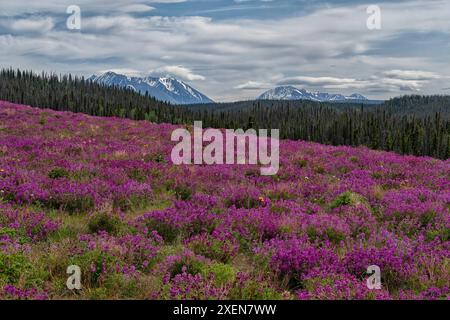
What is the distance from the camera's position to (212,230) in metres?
7.81

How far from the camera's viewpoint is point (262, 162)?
51.9 ft

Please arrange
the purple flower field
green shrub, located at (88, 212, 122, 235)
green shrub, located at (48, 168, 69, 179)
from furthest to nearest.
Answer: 1. green shrub, located at (48, 168, 69, 179)
2. green shrub, located at (88, 212, 122, 235)
3. the purple flower field

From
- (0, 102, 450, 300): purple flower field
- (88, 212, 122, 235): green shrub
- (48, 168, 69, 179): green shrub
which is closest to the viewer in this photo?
(0, 102, 450, 300): purple flower field

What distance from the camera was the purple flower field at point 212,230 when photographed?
5121mm

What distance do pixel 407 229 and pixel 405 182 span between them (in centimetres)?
543

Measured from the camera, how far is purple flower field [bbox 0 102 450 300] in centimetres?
512

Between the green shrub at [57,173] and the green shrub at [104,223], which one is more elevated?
the green shrub at [57,173]

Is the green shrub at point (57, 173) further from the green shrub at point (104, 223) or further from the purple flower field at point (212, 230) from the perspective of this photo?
the green shrub at point (104, 223)

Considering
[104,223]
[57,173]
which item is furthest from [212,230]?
[57,173]

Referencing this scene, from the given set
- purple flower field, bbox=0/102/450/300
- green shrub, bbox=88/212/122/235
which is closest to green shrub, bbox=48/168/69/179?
purple flower field, bbox=0/102/450/300

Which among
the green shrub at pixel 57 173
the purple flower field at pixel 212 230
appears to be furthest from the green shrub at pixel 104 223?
the green shrub at pixel 57 173

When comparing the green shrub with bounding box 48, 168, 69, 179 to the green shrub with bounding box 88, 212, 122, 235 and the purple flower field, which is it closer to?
the purple flower field

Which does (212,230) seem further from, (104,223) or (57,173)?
(57,173)

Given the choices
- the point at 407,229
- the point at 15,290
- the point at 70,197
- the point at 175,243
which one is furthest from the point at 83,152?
the point at 407,229
